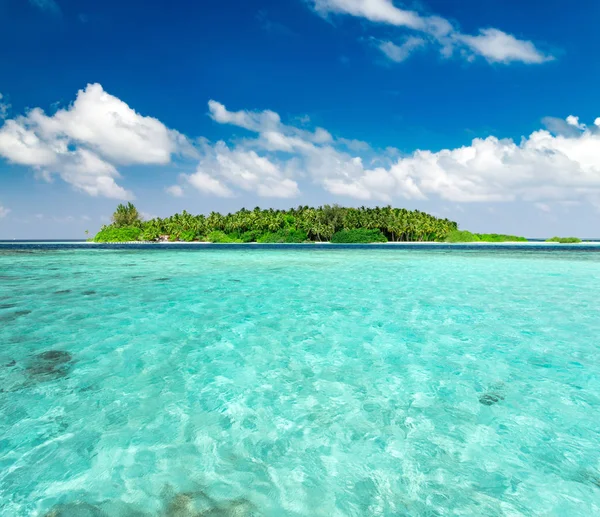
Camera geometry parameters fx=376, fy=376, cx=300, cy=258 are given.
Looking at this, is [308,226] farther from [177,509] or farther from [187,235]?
[177,509]

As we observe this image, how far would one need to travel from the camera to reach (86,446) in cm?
444

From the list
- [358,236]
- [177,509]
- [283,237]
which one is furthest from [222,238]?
[177,509]

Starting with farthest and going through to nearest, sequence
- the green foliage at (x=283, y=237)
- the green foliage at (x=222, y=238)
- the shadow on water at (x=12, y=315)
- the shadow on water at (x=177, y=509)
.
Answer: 1. the green foliage at (x=222, y=238)
2. the green foliage at (x=283, y=237)
3. the shadow on water at (x=12, y=315)
4. the shadow on water at (x=177, y=509)

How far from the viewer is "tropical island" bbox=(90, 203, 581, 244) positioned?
12031cm

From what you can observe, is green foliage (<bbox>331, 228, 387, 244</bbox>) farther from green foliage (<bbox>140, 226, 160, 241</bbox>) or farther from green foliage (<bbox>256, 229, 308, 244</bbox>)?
green foliage (<bbox>140, 226, 160, 241</bbox>)

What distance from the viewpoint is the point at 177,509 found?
3.41 meters

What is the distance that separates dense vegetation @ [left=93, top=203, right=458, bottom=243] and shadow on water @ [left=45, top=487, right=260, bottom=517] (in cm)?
11296

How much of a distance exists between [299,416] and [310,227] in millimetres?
117217

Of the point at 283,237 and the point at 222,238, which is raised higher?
the point at 283,237

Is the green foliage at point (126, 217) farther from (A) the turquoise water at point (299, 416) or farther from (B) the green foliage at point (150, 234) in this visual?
(A) the turquoise water at point (299, 416)

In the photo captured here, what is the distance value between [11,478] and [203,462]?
1891 millimetres

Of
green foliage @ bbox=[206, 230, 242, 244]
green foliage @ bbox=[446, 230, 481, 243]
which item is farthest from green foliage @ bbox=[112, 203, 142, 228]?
green foliage @ bbox=[446, 230, 481, 243]

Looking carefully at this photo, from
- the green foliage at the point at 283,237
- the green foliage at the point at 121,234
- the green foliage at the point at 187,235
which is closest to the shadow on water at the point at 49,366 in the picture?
the green foliage at the point at 283,237

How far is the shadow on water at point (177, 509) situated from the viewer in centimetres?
335
